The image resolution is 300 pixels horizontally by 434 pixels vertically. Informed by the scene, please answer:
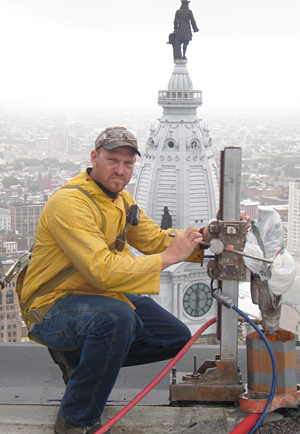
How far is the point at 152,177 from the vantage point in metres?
32.0

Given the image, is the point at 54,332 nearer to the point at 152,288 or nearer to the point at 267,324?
→ the point at 152,288

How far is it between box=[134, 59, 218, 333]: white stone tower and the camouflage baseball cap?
27601mm

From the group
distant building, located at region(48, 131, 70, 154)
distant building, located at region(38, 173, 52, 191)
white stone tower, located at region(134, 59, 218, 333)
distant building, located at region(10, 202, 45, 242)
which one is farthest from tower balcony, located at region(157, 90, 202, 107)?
distant building, located at region(48, 131, 70, 154)

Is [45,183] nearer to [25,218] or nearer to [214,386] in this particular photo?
[25,218]

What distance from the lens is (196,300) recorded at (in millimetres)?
34469

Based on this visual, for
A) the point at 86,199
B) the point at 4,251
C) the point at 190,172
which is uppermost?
the point at 190,172

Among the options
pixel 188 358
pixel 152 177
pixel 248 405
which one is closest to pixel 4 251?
pixel 152 177

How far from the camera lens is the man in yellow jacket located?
10.8ft

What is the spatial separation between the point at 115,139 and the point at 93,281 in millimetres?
866

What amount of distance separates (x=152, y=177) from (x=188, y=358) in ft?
88.3

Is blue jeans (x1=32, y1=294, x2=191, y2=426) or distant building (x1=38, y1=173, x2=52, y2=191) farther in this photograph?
distant building (x1=38, y1=173, x2=52, y2=191)

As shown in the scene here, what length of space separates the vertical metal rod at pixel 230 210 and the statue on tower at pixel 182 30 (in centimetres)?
2506

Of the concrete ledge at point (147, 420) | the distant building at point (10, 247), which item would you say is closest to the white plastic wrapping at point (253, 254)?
the concrete ledge at point (147, 420)

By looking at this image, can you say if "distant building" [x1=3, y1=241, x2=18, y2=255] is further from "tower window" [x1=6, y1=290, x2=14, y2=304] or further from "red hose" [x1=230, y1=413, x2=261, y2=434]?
"red hose" [x1=230, y1=413, x2=261, y2=434]
